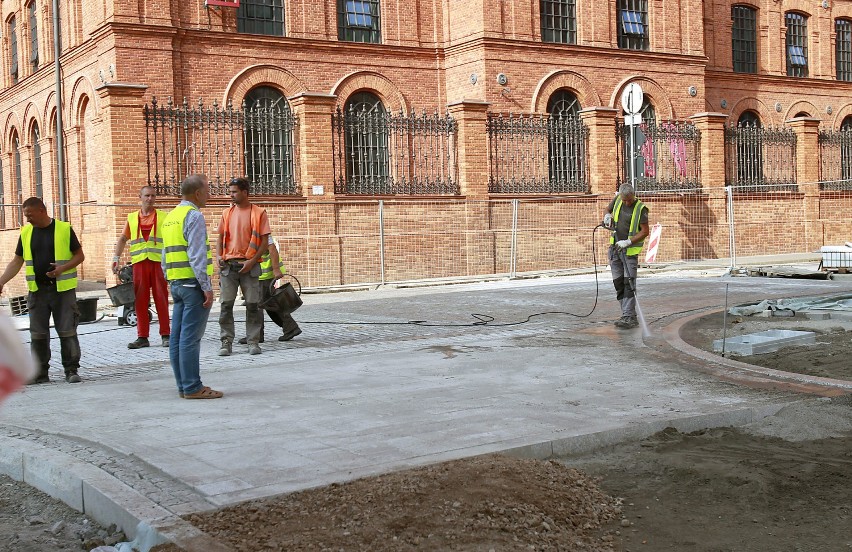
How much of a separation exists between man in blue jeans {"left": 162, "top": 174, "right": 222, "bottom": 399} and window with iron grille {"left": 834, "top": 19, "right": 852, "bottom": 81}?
33.7 meters

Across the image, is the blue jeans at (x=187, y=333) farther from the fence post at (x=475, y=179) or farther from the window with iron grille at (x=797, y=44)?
the window with iron grille at (x=797, y=44)

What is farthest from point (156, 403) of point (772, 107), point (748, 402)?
point (772, 107)

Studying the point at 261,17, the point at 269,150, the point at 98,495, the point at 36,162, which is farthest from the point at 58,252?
the point at 36,162

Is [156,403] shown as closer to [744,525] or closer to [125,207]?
[744,525]

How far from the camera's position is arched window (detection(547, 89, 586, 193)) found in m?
25.8

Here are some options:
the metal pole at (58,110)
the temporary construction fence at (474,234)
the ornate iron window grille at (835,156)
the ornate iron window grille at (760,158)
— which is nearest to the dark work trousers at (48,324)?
the temporary construction fence at (474,234)

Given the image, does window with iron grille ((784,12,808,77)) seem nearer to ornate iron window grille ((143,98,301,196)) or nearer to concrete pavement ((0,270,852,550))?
ornate iron window grille ((143,98,301,196))

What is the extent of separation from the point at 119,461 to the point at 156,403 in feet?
6.63

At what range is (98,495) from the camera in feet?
16.4

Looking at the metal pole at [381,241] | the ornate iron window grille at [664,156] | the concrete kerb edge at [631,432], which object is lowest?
the concrete kerb edge at [631,432]

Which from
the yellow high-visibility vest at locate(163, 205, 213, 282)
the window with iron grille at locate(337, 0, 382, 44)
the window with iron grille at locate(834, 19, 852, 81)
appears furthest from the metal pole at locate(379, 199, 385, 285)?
the window with iron grille at locate(834, 19, 852, 81)

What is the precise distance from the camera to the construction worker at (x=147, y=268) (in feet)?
38.1

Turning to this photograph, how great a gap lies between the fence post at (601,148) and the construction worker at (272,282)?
15.8m

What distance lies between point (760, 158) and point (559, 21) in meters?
7.60
